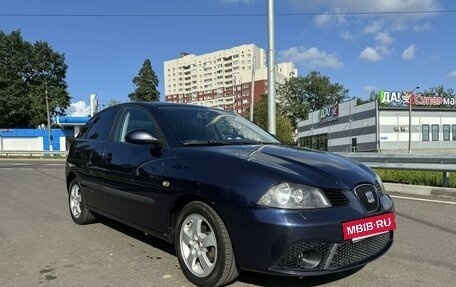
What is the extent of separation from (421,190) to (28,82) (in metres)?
65.8

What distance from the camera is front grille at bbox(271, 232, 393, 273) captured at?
3467mm

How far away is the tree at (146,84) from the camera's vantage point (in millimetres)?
80875

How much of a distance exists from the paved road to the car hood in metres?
0.95

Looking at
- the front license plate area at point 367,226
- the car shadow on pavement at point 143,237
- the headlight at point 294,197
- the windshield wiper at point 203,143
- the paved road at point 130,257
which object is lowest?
the paved road at point 130,257

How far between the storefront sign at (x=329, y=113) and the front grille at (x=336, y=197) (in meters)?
64.3

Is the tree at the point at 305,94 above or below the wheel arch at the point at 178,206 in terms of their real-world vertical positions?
above

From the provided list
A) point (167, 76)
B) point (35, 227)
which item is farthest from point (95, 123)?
point (167, 76)

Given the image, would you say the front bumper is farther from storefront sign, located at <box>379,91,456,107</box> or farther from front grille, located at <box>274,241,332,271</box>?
storefront sign, located at <box>379,91,456,107</box>

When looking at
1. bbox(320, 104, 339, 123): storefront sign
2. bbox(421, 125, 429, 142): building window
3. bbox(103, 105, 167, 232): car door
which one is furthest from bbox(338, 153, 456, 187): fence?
bbox(320, 104, 339, 123): storefront sign

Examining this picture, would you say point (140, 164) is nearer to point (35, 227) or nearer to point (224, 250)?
point (224, 250)

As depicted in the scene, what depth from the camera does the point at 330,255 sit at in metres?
3.55

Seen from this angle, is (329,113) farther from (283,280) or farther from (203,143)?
(283,280)

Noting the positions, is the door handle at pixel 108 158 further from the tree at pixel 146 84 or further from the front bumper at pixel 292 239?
the tree at pixel 146 84

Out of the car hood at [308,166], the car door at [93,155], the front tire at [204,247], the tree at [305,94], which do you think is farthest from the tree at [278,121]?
the front tire at [204,247]
